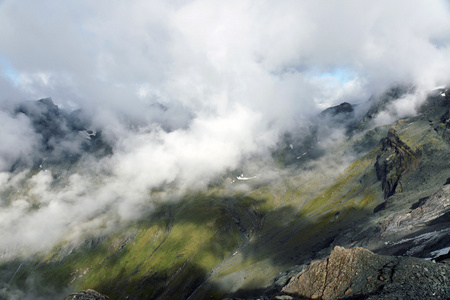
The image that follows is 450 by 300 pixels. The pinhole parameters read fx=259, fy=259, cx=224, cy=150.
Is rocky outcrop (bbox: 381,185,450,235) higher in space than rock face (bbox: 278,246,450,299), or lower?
lower

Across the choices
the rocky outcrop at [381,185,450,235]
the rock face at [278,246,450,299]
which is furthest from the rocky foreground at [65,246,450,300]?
the rocky outcrop at [381,185,450,235]

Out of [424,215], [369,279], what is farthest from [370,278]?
[424,215]

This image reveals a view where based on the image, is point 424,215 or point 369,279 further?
point 424,215

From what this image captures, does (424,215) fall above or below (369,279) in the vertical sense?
below

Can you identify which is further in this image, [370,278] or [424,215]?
[424,215]

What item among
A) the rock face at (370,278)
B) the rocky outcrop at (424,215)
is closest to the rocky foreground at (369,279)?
the rock face at (370,278)

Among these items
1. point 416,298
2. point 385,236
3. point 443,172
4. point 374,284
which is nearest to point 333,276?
point 374,284

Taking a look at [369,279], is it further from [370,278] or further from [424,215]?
[424,215]

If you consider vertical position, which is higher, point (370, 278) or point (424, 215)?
point (370, 278)

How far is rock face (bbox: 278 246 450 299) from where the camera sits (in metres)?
36.5

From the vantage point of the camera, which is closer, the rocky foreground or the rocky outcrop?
the rocky foreground

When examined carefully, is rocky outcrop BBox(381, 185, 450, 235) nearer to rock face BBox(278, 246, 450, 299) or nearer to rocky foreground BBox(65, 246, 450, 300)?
rocky foreground BBox(65, 246, 450, 300)

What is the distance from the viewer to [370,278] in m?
43.2

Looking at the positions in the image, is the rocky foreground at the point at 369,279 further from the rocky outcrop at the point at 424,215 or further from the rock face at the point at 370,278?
the rocky outcrop at the point at 424,215
